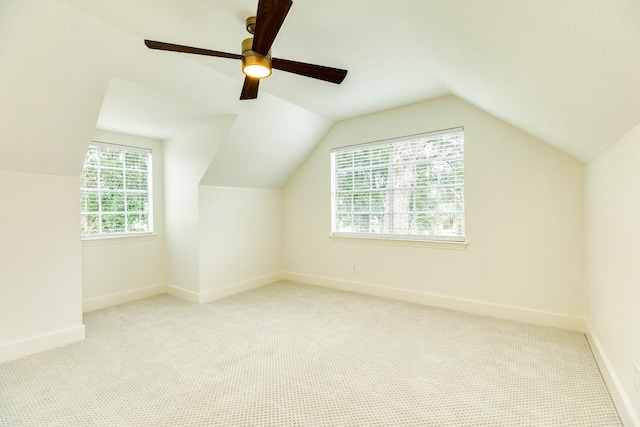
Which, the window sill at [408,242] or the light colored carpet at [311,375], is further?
the window sill at [408,242]

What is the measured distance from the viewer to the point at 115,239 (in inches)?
154

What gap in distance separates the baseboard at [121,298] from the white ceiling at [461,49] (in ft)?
7.26

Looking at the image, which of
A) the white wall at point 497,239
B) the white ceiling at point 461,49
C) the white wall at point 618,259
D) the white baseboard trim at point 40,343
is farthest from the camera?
the white wall at point 497,239

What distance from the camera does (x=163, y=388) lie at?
2.03 metres

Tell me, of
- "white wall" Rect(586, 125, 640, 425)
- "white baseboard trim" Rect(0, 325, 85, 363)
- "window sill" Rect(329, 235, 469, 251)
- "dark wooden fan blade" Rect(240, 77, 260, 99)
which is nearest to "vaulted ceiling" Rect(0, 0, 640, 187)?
"white wall" Rect(586, 125, 640, 425)

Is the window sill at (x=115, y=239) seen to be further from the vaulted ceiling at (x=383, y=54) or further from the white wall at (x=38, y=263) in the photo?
the vaulted ceiling at (x=383, y=54)

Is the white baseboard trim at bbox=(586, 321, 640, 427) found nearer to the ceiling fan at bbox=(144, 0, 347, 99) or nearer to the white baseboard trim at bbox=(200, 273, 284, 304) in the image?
the ceiling fan at bbox=(144, 0, 347, 99)

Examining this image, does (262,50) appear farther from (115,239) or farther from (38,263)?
(115,239)

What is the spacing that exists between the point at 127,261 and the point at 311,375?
3.11 meters

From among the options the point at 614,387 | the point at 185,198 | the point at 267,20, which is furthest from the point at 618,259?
the point at 185,198

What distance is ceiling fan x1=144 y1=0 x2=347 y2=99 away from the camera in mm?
1359

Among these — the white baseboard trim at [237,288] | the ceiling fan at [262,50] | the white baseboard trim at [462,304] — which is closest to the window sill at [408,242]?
the white baseboard trim at [462,304]

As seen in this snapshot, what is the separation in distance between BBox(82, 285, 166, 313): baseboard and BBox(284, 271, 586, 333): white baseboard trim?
2.17 metres

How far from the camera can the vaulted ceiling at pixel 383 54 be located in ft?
3.64
